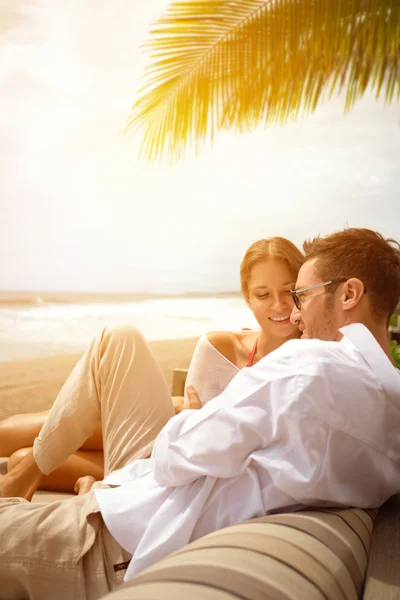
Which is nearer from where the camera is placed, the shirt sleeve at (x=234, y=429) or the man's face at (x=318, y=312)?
the shirt sleeve at (x=234, y=429)

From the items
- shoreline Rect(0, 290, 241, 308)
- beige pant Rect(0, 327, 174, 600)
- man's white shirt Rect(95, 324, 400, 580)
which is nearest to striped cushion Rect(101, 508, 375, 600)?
man's white shirt Rect(95, 324, 400, 580)

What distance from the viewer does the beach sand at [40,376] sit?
507 cm

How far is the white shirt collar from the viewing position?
0.93 m

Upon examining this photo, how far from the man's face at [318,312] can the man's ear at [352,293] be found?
2 cm

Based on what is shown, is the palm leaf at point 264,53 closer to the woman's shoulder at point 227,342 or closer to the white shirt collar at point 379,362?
the woman's shoulder at point 227,342

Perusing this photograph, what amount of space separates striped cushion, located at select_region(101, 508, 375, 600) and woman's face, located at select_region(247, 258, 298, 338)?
1.27m

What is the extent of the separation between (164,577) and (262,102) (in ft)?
13.0

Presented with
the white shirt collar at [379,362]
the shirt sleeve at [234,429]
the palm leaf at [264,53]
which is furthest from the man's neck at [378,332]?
the palm leaf at [264,53]

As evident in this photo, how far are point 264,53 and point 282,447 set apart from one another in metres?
3.52

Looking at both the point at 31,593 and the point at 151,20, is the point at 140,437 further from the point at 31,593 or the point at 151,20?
the point at 151,20

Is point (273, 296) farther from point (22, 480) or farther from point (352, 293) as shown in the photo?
point (22, 480)

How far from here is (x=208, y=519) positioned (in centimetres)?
95

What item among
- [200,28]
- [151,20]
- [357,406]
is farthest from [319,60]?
[357,406]

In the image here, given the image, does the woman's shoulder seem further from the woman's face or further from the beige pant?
the beige pant
